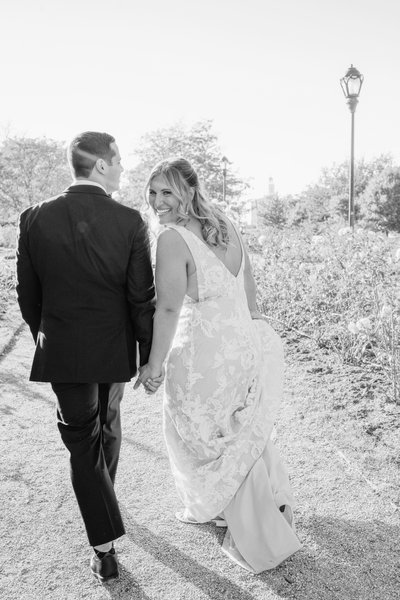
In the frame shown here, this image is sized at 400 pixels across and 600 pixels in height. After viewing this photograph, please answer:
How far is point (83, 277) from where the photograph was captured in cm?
240

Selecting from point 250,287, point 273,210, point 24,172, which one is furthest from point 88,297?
point 273,210

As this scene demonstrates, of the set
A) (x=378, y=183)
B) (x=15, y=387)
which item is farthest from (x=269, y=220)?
(x=15, y=387)

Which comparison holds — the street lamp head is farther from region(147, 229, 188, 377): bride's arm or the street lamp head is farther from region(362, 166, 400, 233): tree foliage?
region(362, 166, 400, 233): tree foliage

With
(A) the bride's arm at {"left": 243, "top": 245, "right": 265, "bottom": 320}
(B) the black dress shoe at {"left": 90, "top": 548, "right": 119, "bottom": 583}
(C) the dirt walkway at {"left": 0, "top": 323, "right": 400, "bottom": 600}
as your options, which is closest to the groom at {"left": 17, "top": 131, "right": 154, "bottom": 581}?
(B) the black dress shoe at {"left": 90, "top": 548, "right": 119, "bottom": 583}

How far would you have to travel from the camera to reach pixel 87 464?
2.51 m

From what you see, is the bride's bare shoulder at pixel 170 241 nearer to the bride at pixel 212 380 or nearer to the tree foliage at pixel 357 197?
the bride at pixel 212 380

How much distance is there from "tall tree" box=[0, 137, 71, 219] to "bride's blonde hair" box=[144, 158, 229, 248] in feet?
122

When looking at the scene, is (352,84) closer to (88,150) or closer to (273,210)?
(88,150)

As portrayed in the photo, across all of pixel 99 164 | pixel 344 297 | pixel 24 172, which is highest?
pixel 24 172

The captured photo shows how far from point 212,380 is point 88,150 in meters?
1.26

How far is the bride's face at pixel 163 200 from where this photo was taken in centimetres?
268

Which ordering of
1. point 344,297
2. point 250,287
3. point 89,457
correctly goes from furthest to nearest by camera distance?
point 344,297 → point 250,287 → point 89,457

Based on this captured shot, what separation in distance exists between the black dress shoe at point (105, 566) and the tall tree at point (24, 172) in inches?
1475

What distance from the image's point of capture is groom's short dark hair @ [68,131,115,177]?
2.43m
